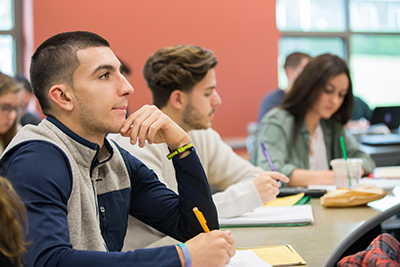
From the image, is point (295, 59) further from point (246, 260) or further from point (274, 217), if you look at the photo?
point (246, 260)

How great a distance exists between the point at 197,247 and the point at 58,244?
0.87ft

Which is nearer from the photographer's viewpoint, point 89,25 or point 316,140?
point 316,140

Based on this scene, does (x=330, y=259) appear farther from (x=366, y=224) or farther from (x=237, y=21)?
(x=237, y=21)

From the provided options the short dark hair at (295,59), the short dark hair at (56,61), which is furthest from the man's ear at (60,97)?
the short dark hair at (295,59)

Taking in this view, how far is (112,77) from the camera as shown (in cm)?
Result: 116

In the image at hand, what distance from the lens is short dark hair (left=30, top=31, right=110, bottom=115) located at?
113cm

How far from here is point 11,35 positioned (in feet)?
15.4

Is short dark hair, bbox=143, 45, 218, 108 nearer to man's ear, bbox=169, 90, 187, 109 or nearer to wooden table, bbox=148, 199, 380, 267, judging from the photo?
man's ear, bbox=169, 90, 187, 109

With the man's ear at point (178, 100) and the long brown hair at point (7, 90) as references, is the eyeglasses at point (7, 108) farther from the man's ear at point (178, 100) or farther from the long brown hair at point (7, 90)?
the man's ear at point (178, 100)

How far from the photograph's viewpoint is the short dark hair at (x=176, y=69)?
78.0 inches

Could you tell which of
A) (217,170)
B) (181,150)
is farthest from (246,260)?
(217,170)

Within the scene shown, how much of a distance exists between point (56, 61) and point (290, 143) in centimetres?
164

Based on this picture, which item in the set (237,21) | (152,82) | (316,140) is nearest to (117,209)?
(152,82)

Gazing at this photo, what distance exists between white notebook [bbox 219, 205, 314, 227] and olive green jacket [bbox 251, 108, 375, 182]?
2.43 ft
